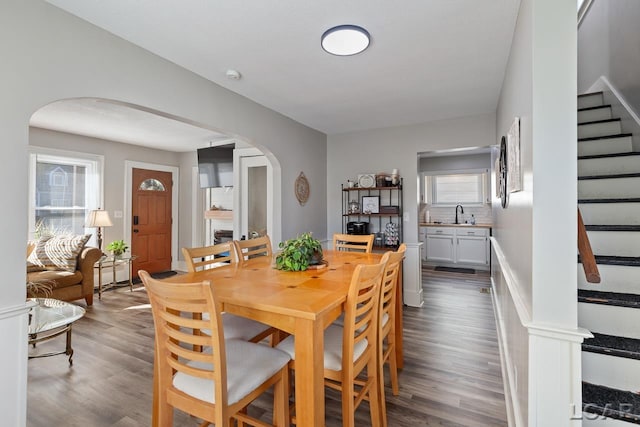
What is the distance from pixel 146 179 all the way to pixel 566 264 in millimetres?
6230

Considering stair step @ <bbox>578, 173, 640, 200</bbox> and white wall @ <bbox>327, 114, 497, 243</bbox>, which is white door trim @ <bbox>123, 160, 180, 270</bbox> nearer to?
white wall @ <bbox>327, 114, 497, 243</bbox>

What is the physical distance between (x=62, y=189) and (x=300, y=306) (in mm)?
5142

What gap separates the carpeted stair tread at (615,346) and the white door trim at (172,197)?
611 centimetres

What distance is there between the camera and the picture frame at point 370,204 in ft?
14.2

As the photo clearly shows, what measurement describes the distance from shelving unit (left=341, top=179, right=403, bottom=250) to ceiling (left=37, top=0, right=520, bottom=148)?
1.36 meters

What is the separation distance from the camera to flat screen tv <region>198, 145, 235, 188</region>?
464cm

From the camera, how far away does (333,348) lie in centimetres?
162

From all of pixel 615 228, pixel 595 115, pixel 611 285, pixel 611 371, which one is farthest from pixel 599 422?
pixel 595 115

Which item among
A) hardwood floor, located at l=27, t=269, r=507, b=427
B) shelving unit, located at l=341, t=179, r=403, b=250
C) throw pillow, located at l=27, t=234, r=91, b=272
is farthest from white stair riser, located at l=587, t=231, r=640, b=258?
throw pillow, located at l=27, t=234, r=91, b=272

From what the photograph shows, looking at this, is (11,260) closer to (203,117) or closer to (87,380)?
(87,380)

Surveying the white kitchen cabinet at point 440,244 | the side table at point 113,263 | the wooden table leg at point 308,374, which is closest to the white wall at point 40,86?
the wooden table leg at point 308,374

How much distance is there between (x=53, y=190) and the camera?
14.8ft

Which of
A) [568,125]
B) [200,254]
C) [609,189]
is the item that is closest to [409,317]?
[609,189]

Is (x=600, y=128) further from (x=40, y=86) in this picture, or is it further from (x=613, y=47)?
(x=40, y=86)
